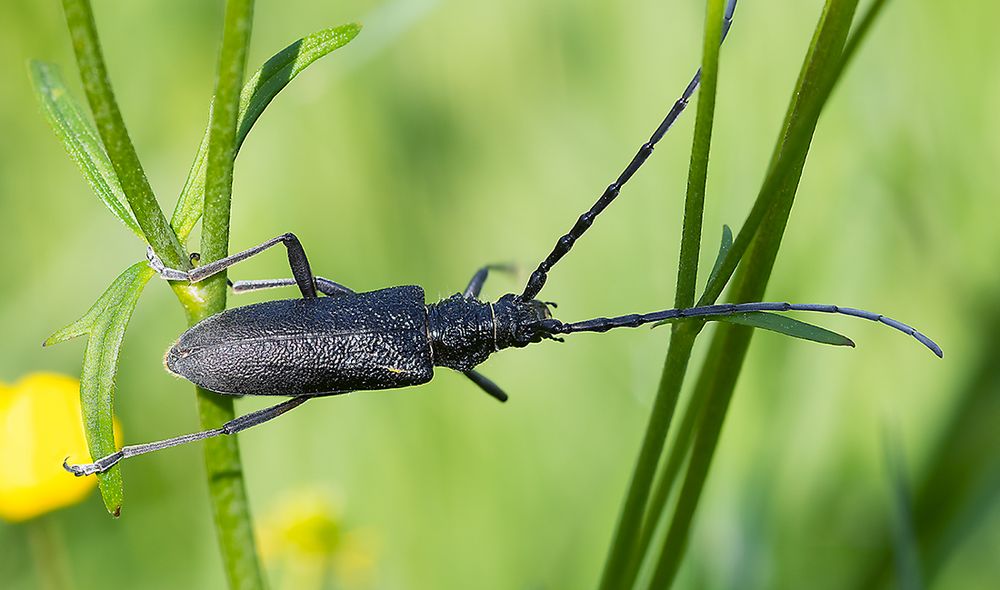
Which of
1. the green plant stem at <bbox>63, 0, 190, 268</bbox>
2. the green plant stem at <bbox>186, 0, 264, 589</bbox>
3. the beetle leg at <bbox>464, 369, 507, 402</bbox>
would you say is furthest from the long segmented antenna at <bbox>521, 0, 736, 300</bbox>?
the green plant stem at <bbox>63, 0, 190, 268</bbox>

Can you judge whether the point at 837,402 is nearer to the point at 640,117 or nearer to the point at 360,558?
the point at 640,117

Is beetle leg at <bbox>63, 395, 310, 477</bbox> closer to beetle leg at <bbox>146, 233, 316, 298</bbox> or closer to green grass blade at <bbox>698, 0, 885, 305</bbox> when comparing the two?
beetle leg at <bbox>146, 233, 316, 298</bbox>

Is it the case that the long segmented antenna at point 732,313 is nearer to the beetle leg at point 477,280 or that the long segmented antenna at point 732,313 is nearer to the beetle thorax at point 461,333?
the beetle thorax at point 461,333

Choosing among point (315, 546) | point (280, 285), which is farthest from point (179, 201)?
point (315, 546)

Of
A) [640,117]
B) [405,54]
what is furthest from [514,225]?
[405,54]

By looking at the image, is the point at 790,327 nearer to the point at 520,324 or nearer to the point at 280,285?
the point at 520,324

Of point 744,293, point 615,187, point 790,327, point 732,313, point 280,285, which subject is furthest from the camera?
point 280,285
